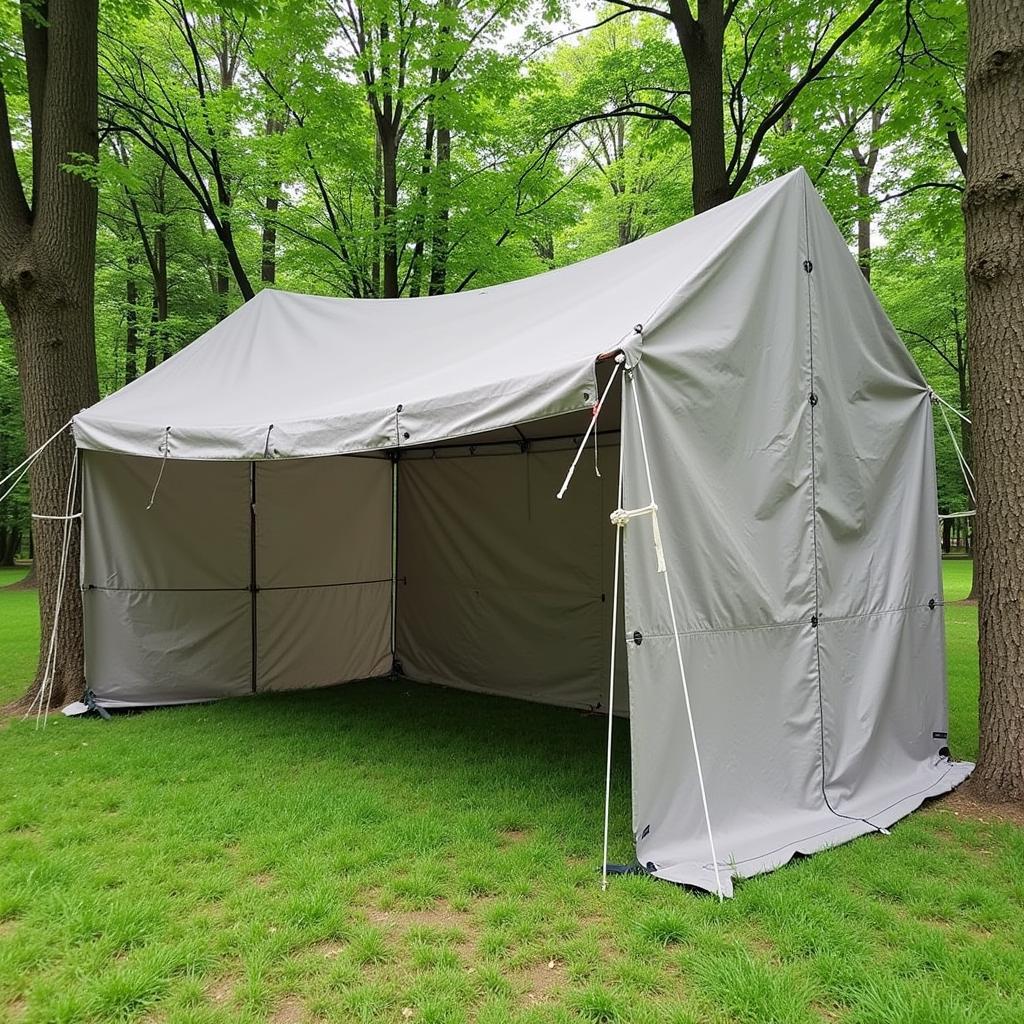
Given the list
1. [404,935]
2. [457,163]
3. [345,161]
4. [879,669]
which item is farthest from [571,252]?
[404,935]

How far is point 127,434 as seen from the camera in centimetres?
482

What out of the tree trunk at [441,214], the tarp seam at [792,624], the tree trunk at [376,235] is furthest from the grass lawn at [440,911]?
the tree trunk at [376,235]

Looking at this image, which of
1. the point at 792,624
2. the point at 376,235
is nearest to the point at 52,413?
the point at 792,624

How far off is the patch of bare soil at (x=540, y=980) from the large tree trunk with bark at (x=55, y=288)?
449cm

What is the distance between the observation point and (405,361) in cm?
457

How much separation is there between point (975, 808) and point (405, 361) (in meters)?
3.67

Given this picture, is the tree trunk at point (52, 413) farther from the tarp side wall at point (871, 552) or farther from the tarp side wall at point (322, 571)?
the tarp side wall at point (871, 552)

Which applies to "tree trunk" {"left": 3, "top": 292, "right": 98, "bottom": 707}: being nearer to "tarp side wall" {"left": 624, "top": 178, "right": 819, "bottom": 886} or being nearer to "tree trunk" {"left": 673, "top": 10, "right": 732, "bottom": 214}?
"tarp side wall" {"left": 624, "top": 178, "right": 819, "bottom": 886}

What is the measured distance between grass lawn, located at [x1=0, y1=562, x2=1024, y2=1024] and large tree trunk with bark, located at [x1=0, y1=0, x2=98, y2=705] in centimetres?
166

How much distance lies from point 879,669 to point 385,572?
433 centimetres

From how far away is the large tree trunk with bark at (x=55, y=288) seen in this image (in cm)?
545

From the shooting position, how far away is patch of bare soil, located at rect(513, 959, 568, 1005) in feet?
7.03

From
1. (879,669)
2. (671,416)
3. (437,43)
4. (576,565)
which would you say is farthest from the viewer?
(437,43)

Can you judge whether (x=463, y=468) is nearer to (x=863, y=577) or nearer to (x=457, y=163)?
(x=863, y=577)
